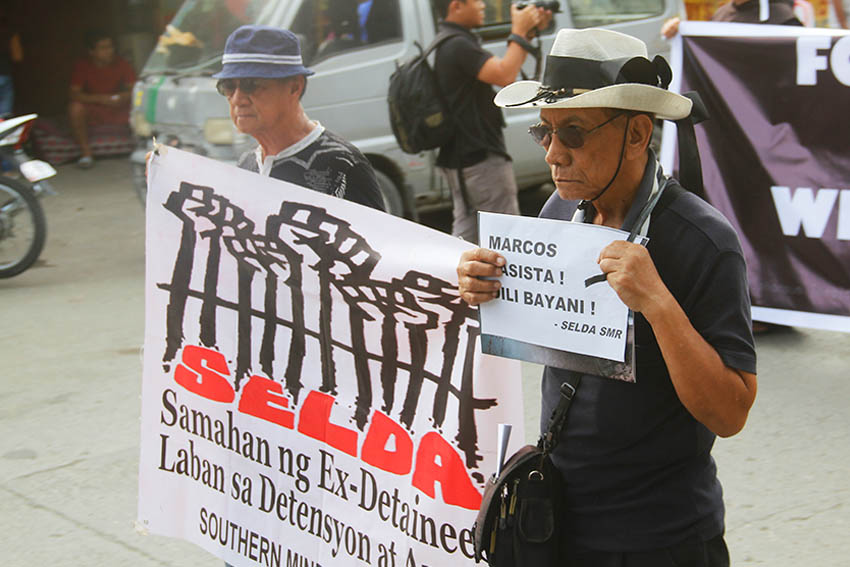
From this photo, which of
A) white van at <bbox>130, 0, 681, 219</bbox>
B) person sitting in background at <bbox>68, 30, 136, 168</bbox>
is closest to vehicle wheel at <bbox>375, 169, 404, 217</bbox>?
white van at <bbox>130, 0, 681, 219</bbox>

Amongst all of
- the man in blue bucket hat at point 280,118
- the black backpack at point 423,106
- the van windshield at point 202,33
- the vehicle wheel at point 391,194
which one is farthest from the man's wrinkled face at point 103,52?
the man in blue bucket hat at point 280,118

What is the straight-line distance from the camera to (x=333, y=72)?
756 centimetres

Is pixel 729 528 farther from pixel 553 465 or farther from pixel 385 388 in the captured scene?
pixel 553 465

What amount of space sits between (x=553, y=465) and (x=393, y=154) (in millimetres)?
5767

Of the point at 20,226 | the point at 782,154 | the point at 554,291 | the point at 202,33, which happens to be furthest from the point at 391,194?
the point at 554,291

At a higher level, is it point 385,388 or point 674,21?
point 674,21

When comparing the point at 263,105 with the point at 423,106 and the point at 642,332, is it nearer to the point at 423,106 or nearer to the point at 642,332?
the point at 642,332

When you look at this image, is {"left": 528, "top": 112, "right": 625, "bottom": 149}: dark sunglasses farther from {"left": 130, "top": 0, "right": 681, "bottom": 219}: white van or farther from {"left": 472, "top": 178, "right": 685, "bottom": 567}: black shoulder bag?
{"left": 130, "top": 0, "right": 681, "bottom": 219}: white van

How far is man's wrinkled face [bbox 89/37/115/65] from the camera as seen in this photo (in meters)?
12.9

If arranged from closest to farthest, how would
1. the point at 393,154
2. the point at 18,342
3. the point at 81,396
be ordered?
the point at 81,396 < the point at 18,342 < the point at 393,154

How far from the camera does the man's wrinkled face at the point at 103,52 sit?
12.9m

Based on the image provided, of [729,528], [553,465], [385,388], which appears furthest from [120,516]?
[553,465]

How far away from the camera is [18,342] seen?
21.0 feet

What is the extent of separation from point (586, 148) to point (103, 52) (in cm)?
1197
